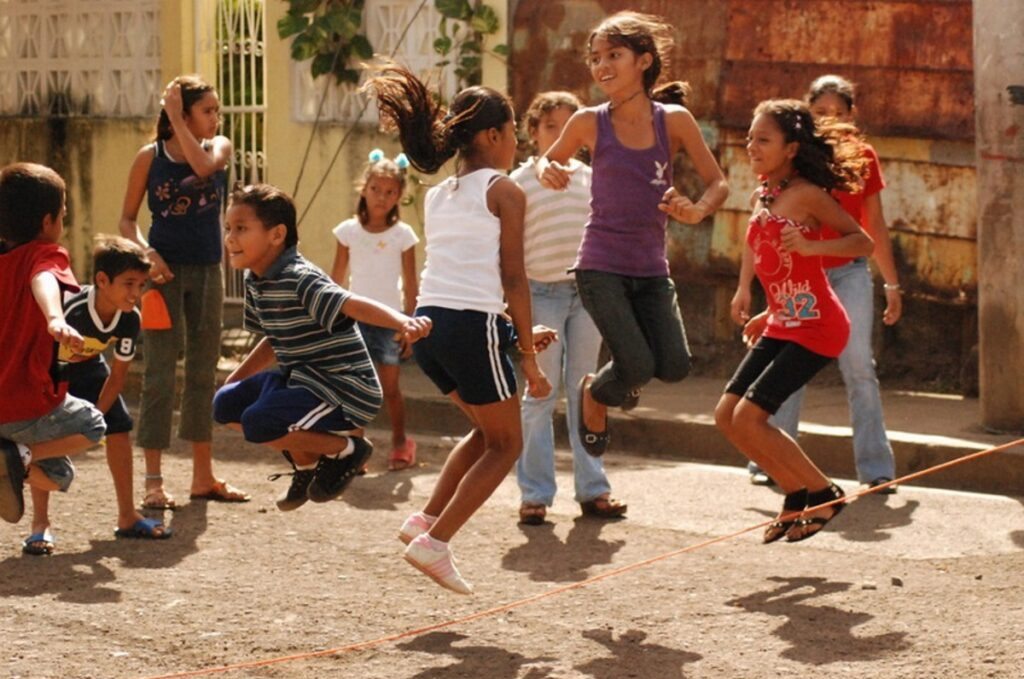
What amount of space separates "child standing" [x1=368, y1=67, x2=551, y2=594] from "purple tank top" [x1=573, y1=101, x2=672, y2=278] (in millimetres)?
657

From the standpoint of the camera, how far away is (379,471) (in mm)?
9891

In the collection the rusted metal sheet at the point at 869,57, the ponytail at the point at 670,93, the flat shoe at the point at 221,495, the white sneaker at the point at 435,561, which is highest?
the rusted metal sheet at the point at 869,57

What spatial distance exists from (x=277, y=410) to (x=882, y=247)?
11.5 ft

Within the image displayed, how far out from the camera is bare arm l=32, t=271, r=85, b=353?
6.33 m

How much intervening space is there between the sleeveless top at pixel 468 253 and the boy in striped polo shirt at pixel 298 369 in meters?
0.35

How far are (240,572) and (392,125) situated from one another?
1.87 m

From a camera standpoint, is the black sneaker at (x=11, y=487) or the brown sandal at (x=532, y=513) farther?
the brown sandal at (x=532, y=513)

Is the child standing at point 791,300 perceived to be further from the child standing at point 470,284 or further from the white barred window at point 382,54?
the white barred window at point 382,54

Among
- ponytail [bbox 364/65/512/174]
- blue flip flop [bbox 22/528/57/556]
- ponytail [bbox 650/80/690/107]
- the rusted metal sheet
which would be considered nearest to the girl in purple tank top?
ponytail [bbox 650/80/690/107]

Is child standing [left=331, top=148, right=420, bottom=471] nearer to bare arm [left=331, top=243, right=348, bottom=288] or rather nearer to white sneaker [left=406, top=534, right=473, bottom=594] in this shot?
bare arm [left=331, top=243, right=348, bottom=288]

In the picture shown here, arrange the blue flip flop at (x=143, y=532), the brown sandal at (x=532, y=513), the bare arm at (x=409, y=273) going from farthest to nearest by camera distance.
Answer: the bare arm at (x=409, y=273) → the brown sandal at (x=532, y=513) → the blue flip flop at (x=143, y=532)

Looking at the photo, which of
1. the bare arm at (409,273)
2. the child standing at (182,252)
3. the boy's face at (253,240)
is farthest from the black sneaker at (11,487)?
the bare arm at (409,273)

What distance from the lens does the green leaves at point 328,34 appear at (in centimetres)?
1319

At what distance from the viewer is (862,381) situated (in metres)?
9.07
